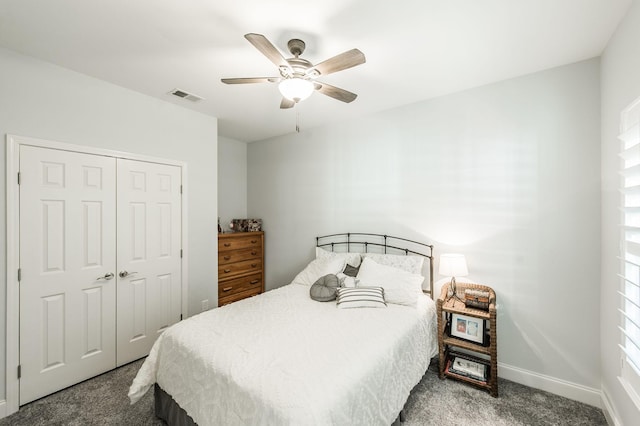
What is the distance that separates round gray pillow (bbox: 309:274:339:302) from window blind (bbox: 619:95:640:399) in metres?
1.91

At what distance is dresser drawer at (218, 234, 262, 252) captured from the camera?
12.2ft

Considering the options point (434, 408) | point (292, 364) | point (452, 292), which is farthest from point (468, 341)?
point (292, 364)

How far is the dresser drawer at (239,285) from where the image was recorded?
3.78 m

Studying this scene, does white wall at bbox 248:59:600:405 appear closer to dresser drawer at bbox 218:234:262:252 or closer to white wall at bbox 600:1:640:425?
white wall at bbox 600:1:640:425

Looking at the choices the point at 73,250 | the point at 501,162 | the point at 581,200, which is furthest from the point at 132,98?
the point at 581,200

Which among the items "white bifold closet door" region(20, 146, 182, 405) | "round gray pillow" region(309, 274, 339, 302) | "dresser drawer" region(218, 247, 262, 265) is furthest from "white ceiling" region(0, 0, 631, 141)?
"dresser drawer" region(218, 247, 262, 265)

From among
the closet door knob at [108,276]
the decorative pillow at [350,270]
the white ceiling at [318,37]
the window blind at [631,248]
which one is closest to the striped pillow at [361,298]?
the decorative pillow at [350,270]

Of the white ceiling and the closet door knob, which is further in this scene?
the closet door knob

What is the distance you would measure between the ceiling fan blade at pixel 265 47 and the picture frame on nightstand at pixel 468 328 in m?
2.44

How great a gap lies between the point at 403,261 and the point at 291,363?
67.6 inches

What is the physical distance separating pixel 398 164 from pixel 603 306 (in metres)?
2.04

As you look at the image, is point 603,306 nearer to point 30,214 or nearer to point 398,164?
point 398,164

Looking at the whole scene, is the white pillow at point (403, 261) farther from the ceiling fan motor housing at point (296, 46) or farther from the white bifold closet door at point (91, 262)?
the white bifold closet door at point (91, 262)

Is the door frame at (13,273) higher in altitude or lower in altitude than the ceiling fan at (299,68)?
lower
